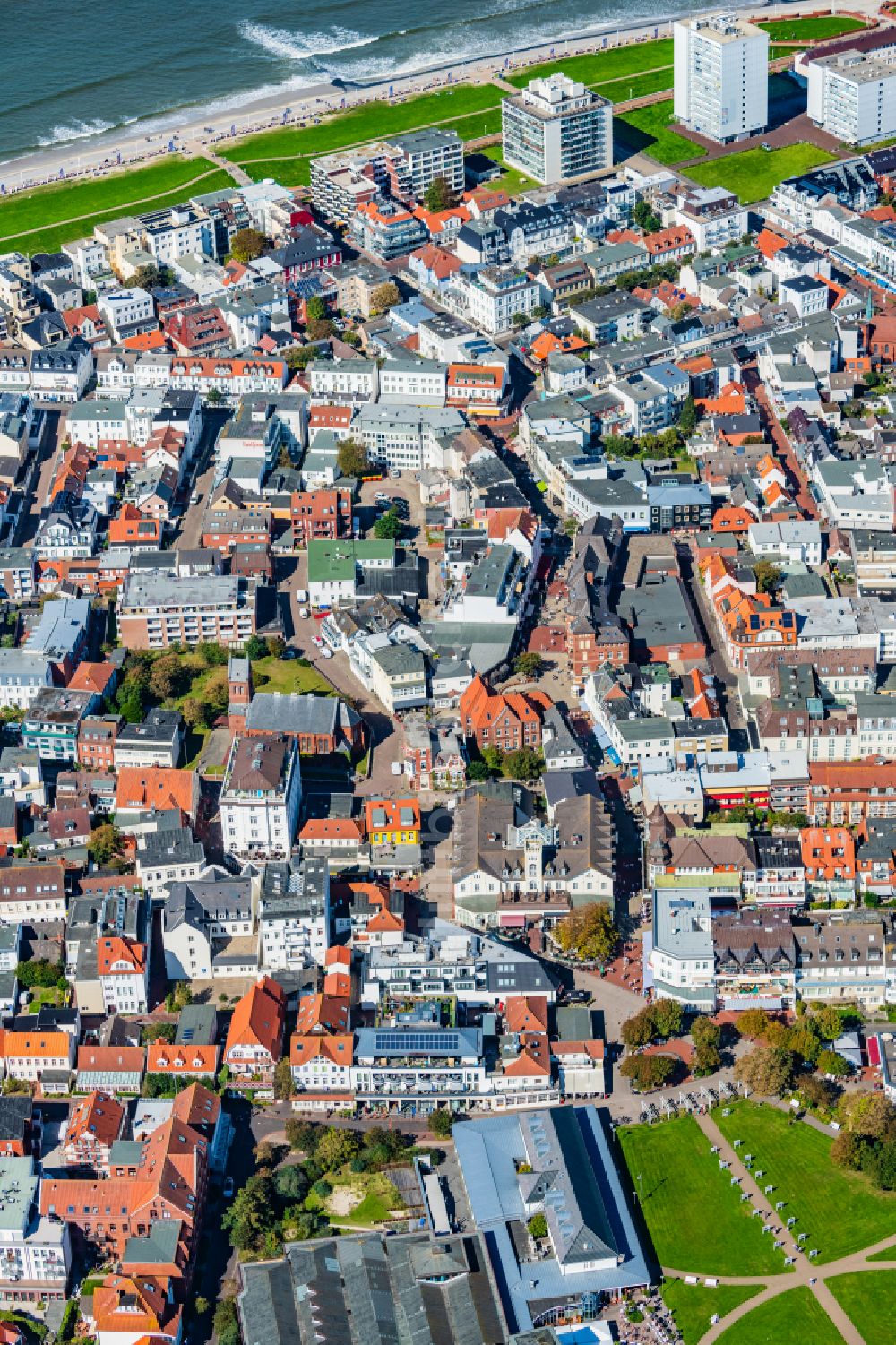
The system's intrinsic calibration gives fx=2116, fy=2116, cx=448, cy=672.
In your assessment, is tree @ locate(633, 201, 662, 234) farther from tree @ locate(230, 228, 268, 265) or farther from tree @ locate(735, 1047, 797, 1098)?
tree @ locate(735, 1047, 797, 1098)

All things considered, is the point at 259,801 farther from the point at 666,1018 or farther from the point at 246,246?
the point at 246,246

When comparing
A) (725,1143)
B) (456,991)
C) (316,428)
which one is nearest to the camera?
(725,1143)

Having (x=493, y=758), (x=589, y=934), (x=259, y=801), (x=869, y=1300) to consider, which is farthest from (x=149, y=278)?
(x=869, y=1300)

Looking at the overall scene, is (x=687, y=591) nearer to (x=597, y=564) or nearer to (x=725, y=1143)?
(x=597, y=564)

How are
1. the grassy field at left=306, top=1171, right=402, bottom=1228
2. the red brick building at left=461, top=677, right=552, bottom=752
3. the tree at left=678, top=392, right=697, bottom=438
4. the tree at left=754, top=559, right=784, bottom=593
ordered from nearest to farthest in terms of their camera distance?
the grassy field at left=306, top=1171, right=402, bottom=1228 < the red brick building at left=461, top=677, right=552, bottom=752 < the tree at left=754, top=559, right=784, bottom=593 < the tree at left=678, top=392, right=697, bottom=438

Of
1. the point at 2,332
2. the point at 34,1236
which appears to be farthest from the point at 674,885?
the point at 2,332

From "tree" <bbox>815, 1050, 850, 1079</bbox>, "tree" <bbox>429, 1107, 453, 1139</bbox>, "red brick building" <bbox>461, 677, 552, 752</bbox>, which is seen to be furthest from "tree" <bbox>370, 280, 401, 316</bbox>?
"tree" <bbox>815, 1050, 850, 1079</bbox>
